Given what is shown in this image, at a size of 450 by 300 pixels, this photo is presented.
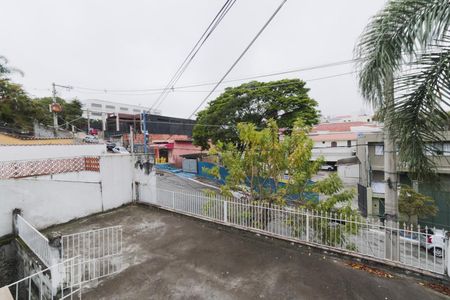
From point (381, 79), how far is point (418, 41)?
2.01 ft

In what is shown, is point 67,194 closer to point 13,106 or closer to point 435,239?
point 435,239

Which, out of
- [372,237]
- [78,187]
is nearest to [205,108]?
[78,187]

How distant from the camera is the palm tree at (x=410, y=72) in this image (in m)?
2.72

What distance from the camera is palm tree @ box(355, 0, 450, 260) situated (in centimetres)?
272

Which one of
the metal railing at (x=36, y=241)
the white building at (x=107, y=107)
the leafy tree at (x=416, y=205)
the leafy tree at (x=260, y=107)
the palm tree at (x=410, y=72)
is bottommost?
the leafy tree at (x=416, y=205)

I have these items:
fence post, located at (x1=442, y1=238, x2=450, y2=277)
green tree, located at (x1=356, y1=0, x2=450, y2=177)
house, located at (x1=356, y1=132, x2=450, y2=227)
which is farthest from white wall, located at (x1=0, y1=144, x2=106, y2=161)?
house, located at (x1=356, y1=132, x2=450, y2=227)

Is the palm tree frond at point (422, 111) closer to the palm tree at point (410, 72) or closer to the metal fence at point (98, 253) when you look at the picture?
the palm tree at point (410, 72)

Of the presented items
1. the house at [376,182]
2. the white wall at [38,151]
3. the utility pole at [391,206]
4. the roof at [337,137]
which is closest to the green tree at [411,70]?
the utility pole at [391,206]

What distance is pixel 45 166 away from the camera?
734 cm

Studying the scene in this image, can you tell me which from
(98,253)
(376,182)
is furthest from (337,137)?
(98,253)

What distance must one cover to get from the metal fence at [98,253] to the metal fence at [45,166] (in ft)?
8.67

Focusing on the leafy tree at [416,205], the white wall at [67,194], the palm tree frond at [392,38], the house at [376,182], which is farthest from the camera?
the house at [376,182]

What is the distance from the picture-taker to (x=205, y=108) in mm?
20531

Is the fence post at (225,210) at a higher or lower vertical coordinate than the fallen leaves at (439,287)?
higher
